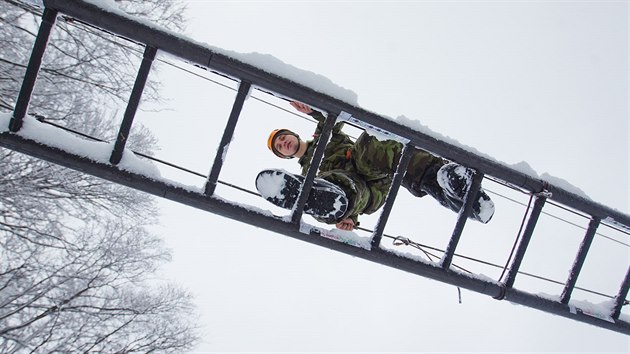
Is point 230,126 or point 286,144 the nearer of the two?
point 230,126

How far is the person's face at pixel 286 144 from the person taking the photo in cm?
394

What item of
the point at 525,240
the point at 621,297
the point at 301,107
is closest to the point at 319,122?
the point at 301,107

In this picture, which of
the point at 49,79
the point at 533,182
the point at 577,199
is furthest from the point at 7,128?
the point at 49,79

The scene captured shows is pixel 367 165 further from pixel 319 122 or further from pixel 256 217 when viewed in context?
pixel 256 217

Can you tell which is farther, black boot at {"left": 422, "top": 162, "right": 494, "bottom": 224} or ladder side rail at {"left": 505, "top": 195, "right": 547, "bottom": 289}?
ladder side rail at {"left": 505, "top": 195, "right": 547, "bottom": 289}

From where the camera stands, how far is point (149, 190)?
244cm

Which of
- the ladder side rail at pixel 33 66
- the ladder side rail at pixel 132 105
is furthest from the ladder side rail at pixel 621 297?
the ladder side rail at pixel 33 66

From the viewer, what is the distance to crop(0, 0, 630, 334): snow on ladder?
7.35ft

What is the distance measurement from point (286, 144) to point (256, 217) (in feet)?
4.71

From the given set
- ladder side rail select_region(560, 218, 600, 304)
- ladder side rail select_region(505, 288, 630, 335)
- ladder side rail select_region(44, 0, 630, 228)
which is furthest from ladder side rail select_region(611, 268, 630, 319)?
ladder side rail select_region(44, 0, 630, 228)

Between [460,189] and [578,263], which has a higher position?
[460,189]

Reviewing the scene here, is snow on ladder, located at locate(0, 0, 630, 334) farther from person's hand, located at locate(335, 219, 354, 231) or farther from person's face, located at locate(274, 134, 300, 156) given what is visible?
person's face, located at locate(274, 134, 300, 156)

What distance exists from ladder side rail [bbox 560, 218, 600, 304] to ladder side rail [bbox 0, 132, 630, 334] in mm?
91

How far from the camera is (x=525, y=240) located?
3270 millimetres
